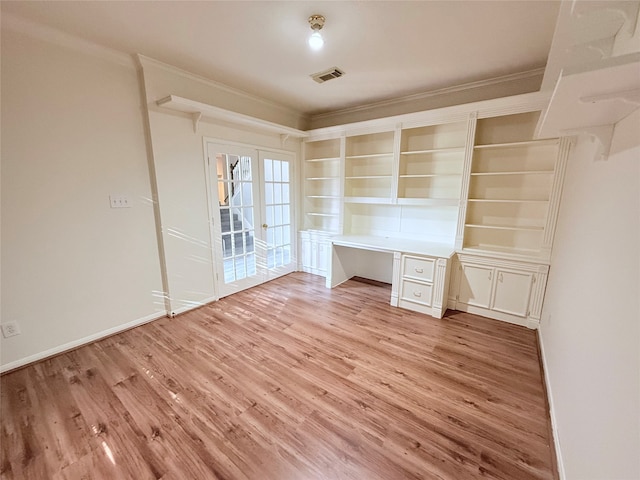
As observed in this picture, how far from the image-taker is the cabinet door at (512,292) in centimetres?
273

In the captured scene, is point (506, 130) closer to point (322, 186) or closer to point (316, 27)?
point (316, 27)

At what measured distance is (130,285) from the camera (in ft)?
8.96

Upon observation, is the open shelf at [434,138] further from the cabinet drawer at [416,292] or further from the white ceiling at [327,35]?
the cabinet drawer at [416,292]

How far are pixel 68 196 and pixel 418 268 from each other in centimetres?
346

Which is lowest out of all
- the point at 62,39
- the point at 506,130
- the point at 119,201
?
the point at 119,201

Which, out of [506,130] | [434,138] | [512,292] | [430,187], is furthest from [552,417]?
[434,138]

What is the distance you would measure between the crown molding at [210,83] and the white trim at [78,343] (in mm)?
2537

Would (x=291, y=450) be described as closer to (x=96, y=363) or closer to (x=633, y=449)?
(x=633, y=449)

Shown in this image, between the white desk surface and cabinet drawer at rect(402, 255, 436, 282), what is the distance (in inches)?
3.4

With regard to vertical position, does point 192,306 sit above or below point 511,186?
below

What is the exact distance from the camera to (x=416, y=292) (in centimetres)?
312

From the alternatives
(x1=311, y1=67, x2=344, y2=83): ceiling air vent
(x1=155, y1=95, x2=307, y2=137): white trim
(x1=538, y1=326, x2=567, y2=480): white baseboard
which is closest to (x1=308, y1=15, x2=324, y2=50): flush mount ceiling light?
(x1=311, y1=67, x2=344, y2=83): ceiling air vent

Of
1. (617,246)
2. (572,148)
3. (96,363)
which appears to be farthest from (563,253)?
Answer: (96,363)

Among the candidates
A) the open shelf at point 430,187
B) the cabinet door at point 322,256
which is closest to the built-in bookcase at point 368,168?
the open shelf at point 430,187
